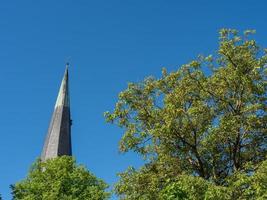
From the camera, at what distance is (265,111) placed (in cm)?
2712

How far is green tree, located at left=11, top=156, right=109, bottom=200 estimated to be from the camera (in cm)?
4566

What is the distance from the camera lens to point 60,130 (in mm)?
93688

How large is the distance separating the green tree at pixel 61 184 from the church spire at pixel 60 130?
38286 millimetres

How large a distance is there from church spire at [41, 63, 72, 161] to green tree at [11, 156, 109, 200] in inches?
1507

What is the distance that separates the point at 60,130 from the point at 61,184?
47750mm

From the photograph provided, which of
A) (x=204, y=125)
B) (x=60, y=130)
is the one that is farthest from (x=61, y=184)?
(x=60, y=130)

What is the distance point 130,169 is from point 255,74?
8344 millimetres

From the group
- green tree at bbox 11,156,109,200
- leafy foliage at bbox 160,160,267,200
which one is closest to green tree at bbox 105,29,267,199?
leafy foliage at bbox 160,160,267,200

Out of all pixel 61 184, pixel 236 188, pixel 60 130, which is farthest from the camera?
pixel 60 130

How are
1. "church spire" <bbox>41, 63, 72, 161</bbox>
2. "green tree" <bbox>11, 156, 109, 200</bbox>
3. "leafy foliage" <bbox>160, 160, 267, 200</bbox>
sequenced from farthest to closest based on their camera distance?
"church spire" <bbox>41, 63, 72, 161</bbox> < "green tree" <bbox>11, 156, 109, 200</bbox> < "leafy foliage" <bbox>160, 160, 267, 200</bbox>

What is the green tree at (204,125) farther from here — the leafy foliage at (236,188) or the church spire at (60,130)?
the church spire at (60,130)

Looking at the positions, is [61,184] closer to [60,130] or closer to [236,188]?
[236,188]

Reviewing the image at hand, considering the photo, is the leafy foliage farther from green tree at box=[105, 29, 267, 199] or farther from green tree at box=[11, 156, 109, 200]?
green tree at box=[11, 156, 109, 200]

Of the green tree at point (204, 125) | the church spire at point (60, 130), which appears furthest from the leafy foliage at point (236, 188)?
the church spire at point (60, 130)
